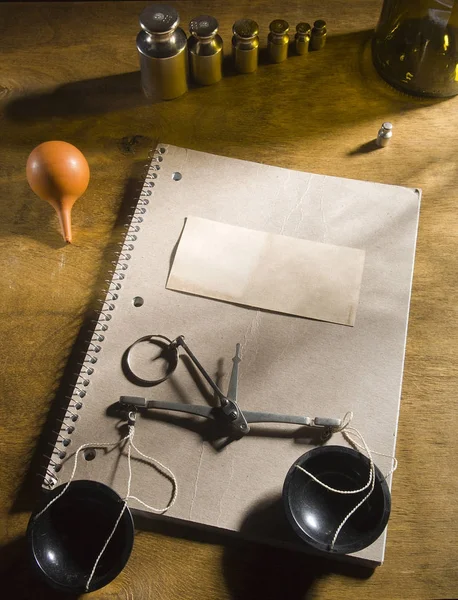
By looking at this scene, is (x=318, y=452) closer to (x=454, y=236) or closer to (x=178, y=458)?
(x=178, y=458)

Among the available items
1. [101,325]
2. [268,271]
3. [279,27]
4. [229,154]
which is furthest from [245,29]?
[101,325]

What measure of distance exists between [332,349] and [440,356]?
0.13m

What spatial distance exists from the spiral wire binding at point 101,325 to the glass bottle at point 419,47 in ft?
1.23

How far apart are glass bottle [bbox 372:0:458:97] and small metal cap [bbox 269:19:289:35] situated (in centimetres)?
15

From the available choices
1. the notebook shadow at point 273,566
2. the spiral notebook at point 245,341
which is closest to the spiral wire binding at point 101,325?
the spiral notebook at point 245,341

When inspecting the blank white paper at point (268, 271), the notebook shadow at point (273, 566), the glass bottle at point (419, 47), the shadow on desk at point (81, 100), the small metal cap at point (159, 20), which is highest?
the small metal cap at point (159, 20)

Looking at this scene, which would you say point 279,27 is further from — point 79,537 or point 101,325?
point 79,537

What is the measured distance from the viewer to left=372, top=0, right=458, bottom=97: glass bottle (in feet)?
3.43

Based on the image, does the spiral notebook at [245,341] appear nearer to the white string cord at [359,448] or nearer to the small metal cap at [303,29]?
the white string cord at [359,448]

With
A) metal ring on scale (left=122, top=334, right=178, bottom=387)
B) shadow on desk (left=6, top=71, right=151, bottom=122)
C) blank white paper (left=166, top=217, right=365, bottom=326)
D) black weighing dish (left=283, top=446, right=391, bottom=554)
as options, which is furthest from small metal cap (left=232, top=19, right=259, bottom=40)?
black weighing dish (left=283, top=446, right=391, bottom=554)

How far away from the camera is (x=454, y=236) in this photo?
0.96 meters

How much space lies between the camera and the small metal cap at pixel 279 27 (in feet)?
3.44

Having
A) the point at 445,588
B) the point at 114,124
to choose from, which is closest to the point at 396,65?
the point at 114,124

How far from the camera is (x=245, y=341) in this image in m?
0.89
